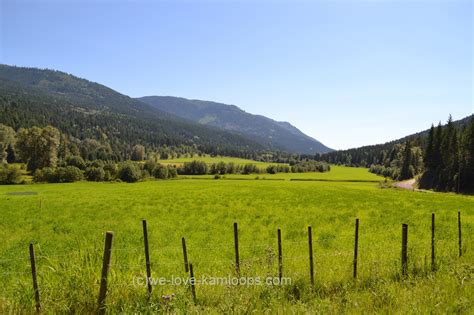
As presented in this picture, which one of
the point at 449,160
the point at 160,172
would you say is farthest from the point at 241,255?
the point at 160,172

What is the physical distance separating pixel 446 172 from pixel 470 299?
94434 millimetres

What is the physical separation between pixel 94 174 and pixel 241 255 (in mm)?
97880

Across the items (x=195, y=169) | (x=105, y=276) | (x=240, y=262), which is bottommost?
(x=195, y=169)

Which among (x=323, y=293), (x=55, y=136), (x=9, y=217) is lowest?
(x=9, y=217)

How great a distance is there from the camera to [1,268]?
52.5 feet

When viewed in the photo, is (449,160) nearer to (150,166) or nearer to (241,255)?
(241,255)

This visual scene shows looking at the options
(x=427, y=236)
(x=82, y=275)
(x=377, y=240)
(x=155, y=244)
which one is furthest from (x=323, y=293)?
(x=427, y=236)

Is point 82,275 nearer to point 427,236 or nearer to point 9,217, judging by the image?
Answer: point 427,236

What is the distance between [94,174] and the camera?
102 meters

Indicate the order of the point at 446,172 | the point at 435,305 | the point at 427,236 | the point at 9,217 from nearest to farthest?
the point at 435,305
the point at 427,236
the point at 9,217
the point at 446,172

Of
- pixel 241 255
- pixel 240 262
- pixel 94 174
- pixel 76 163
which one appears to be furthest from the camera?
pixel 76 163

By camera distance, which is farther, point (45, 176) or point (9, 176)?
point (45, 176)

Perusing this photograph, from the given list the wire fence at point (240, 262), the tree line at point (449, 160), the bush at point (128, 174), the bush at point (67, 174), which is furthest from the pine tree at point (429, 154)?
the bush at point (67, 174)

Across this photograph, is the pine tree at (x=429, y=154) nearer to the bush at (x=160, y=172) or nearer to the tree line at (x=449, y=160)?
the tree line at (x=449, y=160)
